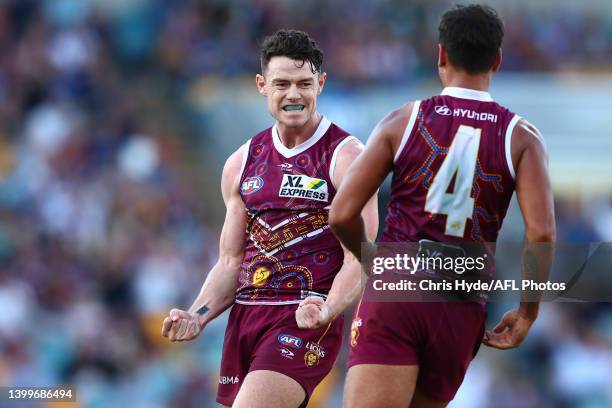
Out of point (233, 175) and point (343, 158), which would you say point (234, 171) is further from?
point (343, 158)

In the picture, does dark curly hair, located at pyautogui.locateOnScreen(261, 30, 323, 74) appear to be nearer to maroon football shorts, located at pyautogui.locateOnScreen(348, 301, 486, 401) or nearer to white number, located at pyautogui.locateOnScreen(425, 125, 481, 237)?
white number, located at pyautogui.locateOnScreen(425, 125, 481, 237)

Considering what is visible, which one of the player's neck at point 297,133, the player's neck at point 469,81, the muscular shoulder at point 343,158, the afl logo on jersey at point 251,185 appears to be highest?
the player's neck at point 469,81

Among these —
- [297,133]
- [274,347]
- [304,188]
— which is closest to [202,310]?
[274,347]

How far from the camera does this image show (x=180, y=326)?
21.7ft

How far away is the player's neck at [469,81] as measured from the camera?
18.5 feet

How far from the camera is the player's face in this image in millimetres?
6703

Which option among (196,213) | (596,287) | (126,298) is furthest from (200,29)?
(596,287)

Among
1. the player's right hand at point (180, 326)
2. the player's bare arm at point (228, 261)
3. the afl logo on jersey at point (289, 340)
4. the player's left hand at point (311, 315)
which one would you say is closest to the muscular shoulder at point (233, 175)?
the player's bare arm at point (228, 261)

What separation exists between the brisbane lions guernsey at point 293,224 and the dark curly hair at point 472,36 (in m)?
1.29

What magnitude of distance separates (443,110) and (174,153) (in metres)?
10.7

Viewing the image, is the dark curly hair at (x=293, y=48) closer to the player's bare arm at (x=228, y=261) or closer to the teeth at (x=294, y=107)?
the teeth at (x=294, y=107)

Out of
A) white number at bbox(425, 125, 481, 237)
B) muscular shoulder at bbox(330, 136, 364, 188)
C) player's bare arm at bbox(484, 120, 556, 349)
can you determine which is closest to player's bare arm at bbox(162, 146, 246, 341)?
muscular shoulder at bbox(330, 136, 364, 188)

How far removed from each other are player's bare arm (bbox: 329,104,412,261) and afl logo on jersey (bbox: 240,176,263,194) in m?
1.19

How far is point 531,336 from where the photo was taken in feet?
43.5
